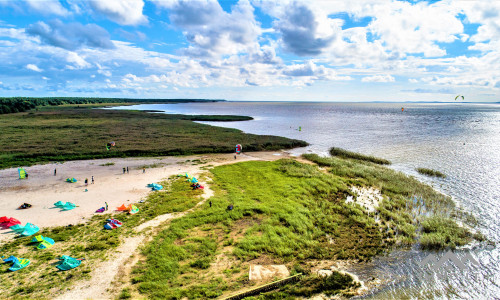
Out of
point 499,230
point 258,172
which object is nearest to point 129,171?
point 258,172

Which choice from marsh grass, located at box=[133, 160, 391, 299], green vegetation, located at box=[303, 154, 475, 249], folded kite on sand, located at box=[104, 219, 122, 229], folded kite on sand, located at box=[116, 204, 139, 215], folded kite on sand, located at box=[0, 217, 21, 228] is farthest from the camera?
folded kite on sand, located at box=[116, 204, 139, 215]

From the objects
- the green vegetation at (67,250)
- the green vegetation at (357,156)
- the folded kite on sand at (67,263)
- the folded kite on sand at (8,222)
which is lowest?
the green vegetation at (67,250)

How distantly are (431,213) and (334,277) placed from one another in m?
17.6

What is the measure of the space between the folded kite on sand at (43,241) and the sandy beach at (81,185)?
2.92 metres

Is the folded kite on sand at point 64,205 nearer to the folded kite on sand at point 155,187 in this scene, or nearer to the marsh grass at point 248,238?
the folded kite on sand at point 155,187

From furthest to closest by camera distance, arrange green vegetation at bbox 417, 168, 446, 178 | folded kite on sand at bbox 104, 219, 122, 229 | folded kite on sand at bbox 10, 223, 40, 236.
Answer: green vegetation at bbox 417, 168, 446, 178, folded kite on sand at bbox 104, 219, 122, 229, folded kite on sand at bbox 10, 223, 40, 236

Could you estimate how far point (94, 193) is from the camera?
98.2 ft

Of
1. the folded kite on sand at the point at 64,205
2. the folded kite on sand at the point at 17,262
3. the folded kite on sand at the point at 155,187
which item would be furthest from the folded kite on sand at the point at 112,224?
the folded kite on sand at the point at 155,187

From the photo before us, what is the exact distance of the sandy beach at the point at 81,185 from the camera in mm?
24125

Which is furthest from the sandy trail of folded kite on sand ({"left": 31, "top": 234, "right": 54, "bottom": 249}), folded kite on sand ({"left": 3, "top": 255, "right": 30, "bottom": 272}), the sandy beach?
folded kite on sand ({"left": 3, "top": 255, "right": 30, "bottom": 272})

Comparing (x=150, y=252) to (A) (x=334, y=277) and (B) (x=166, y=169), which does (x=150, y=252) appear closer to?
(A) (x=334, y=277)

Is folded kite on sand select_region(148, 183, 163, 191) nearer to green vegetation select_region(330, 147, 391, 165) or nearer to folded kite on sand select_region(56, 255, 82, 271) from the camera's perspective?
folded kite on sand select_region(56, 255, 82, 271)

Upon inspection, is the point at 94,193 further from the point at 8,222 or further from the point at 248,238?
the point at 248,238

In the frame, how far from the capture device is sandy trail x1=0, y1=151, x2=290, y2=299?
16766 mm
